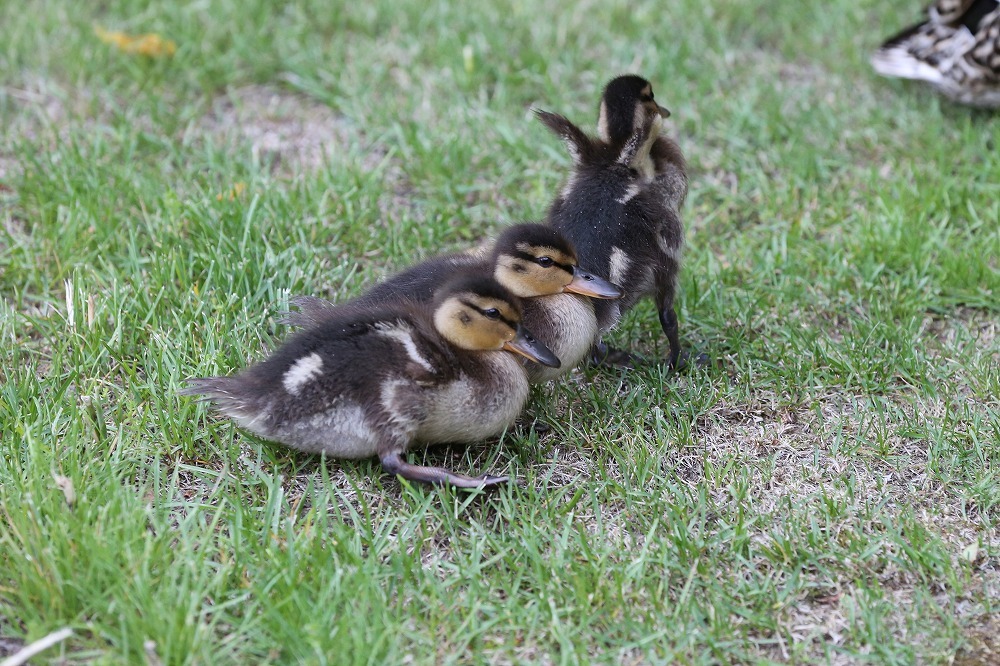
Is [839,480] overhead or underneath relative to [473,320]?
underneath

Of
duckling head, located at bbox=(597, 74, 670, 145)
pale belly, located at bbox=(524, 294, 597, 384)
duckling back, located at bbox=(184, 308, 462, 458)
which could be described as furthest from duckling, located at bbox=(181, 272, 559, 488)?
duckling head, located at bbox=(597, 74, 670, 145)

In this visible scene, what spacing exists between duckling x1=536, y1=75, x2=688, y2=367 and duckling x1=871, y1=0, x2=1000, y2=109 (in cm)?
245

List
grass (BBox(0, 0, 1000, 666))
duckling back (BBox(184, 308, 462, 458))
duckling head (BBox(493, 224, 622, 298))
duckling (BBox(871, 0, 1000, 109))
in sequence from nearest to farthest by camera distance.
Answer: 1. grass (BBox(0, 0, 1000, 666))
2. duckling back (BBox(184, 308, 462, 458))
3. duckling head (BBox(493, 224, 622, 298))
4. duckling (BBox(871, 0, 1000, 109))

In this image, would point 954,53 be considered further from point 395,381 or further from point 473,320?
point 395,381

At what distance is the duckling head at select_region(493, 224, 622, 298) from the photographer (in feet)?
11.0

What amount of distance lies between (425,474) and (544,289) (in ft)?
2.34

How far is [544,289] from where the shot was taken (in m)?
3.44

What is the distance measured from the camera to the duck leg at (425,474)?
3.15 meters

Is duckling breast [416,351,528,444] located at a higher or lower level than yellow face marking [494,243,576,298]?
lower

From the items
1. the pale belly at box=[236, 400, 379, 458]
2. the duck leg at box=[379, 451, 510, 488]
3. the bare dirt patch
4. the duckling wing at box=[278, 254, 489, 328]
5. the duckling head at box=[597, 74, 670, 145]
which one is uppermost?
the duckling head at box=[597, 74, 670, 145]

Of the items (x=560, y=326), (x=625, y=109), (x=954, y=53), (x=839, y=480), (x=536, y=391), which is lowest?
(x=839, y=480)

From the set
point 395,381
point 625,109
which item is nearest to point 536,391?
point 395,381

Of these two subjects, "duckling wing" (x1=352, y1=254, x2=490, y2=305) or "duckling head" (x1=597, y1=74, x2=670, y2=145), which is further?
"duckling head" (x1=597, y1=74, x2=670, y2=145)

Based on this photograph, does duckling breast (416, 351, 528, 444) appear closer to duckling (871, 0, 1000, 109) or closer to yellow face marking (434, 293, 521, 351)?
yellow face marking (434, 293, 521, 351)
